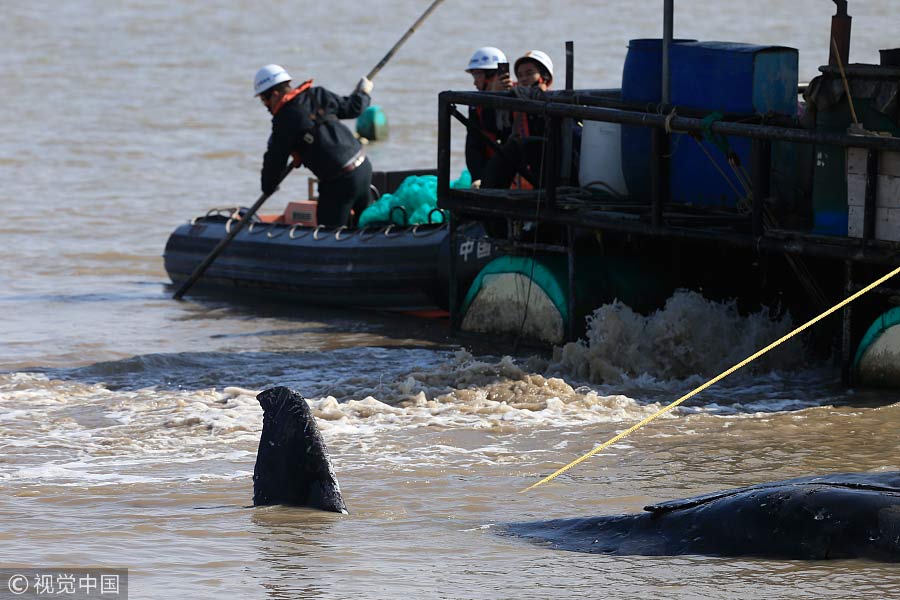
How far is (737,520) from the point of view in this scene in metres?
6.43

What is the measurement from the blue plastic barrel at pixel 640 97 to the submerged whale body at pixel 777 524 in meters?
4.67

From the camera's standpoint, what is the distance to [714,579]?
20.4 feet

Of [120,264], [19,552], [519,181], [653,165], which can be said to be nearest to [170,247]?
[120,264]

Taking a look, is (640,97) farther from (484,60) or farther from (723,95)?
(484,60)

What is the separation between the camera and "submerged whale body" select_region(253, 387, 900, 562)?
622 cm

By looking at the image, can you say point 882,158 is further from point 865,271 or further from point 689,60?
point 689,60

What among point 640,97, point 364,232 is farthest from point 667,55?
point 364,232

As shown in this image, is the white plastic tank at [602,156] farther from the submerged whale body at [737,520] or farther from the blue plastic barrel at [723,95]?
the submerged whale body at [737,520]

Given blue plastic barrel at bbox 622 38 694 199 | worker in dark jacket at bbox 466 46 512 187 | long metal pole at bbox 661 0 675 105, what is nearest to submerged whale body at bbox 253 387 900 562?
long metal pole at bbox 661 0 675 105

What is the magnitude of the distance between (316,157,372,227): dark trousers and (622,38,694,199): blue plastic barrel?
132 inches

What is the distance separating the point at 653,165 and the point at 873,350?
1.76 meters

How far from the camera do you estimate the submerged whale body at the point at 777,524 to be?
6211 mm

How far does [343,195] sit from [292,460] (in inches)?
278

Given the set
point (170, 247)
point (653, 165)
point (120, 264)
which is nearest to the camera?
point (653, 165)
